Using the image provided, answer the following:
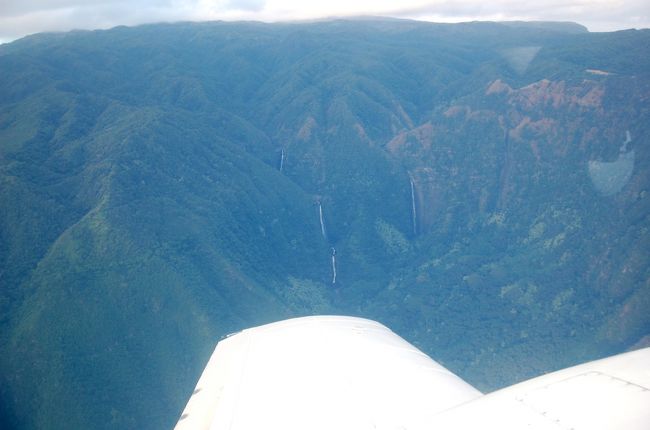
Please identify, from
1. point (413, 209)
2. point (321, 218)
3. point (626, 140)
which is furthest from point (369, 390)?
point (413, 209)

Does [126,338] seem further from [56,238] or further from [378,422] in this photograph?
[378,422]

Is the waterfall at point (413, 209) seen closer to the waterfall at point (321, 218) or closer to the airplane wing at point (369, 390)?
the waterfall at point (321, 218)

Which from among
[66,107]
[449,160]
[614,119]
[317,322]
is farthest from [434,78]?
[317,322]

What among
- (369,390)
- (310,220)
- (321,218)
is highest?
(369,390)

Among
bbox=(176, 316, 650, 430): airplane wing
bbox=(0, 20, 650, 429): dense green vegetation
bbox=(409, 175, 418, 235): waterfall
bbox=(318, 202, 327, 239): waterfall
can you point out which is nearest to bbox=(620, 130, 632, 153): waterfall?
bbox=(0, 20, 650, 429): dense green vegetation

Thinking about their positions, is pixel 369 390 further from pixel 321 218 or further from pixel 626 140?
pixel 321 218

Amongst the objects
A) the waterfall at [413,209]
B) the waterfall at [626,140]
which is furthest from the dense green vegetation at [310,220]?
the waterfall at [626,140]
